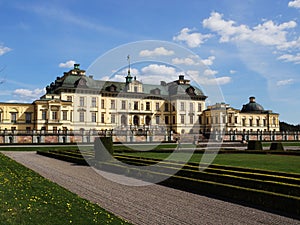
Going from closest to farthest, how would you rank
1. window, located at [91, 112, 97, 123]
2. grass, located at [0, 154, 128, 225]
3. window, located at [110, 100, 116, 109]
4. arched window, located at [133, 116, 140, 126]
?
1. grass, located at [0, 154, 128, 225]
2. window, located at [91, 112, 97, 123]
3. window, located at [110, 100, 116, 109]
4. arched window, located at [133, 116, 140, 126]

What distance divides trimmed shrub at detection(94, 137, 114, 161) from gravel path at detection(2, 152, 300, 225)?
5.76m

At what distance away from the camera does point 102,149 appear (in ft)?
55.6

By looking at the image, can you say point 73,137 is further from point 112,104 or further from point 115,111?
point 112,104

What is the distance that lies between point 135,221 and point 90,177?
6.07m

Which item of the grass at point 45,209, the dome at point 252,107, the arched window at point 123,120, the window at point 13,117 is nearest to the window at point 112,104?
the arched window at point 123,120

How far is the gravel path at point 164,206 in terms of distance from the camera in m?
6.58

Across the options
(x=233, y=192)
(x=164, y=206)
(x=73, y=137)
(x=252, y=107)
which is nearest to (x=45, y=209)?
(x=164, y=206)

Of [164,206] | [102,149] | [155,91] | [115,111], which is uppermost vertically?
[155,91]

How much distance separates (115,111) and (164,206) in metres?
43.6

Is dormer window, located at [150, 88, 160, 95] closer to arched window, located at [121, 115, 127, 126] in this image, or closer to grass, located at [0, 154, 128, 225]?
arched window, located at [121, 115, 127, 126]

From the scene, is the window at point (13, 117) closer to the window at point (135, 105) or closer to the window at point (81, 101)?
the window at point (81, 101)

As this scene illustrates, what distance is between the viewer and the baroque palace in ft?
149

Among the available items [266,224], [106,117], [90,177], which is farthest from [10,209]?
[106,117]

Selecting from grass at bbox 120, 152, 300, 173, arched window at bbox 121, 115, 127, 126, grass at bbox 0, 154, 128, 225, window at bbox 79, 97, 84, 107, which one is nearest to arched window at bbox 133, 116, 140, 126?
arched window at bbox 121, 115, 127, 126
